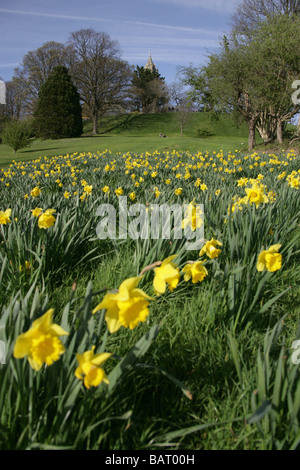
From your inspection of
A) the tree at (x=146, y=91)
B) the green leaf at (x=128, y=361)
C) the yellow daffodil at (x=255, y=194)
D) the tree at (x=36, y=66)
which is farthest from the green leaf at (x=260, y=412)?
the tree at (x=146, y=91)

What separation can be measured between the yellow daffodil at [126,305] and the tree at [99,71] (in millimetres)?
35850

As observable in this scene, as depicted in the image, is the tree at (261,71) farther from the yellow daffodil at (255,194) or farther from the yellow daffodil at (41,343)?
the yellow daffodil at (41,343)

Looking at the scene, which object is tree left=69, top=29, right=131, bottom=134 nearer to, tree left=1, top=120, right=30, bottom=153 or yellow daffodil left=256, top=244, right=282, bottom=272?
tree left=1, top=120, right=30, bottom=153

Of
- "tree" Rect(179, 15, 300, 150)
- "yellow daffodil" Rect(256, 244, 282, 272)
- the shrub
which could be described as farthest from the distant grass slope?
"yellow daffodil" Rect(256, 244, 282, 272)

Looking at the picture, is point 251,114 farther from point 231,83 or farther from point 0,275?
point 0,275

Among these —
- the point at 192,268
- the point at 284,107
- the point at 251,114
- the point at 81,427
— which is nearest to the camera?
the point at 81,427

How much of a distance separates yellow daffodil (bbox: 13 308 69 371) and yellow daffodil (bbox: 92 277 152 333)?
0.41ft

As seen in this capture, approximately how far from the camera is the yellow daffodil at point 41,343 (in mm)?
807

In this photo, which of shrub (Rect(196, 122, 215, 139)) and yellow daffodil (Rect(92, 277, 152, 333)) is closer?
yellow daffodil (Rect(92, 277, 152, 333))

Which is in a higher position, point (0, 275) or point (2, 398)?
point (0, 275)

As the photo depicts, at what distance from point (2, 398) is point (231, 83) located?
16.7 m

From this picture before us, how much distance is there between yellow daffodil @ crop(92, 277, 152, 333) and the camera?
0.89 m

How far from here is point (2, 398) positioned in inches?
36.4

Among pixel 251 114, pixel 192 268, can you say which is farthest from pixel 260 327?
pixel 251 114
